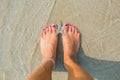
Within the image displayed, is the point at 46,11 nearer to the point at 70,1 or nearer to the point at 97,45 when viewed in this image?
the point at 70,1

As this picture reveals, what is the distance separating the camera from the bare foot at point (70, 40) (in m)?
1.96

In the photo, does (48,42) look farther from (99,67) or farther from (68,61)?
(99,67)

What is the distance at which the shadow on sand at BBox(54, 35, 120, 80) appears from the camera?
75.9 inches

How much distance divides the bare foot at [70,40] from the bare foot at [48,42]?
8 centimetres

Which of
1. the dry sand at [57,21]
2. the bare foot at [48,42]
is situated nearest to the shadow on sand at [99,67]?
the dry sand at [57,21]

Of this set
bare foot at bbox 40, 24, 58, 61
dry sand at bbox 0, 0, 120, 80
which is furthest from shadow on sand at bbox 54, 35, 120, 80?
bare foot at bbox 40, 24, 58, 61

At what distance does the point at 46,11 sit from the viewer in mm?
2006

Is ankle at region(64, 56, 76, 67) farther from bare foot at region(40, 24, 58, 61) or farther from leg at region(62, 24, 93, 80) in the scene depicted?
bare foot at region(40, 24, 58, 61)

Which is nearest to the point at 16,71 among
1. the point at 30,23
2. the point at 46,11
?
the point at 30,23

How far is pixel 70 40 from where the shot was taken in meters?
2.01

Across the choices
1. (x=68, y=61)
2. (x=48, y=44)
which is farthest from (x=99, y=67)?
(x=48, y=44)

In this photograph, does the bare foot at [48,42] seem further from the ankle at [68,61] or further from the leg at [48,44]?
the ankle at [68,61]

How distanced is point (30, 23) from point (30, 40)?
14cm

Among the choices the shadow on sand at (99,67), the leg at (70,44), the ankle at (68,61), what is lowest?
the shadow on sand at (99,67)
